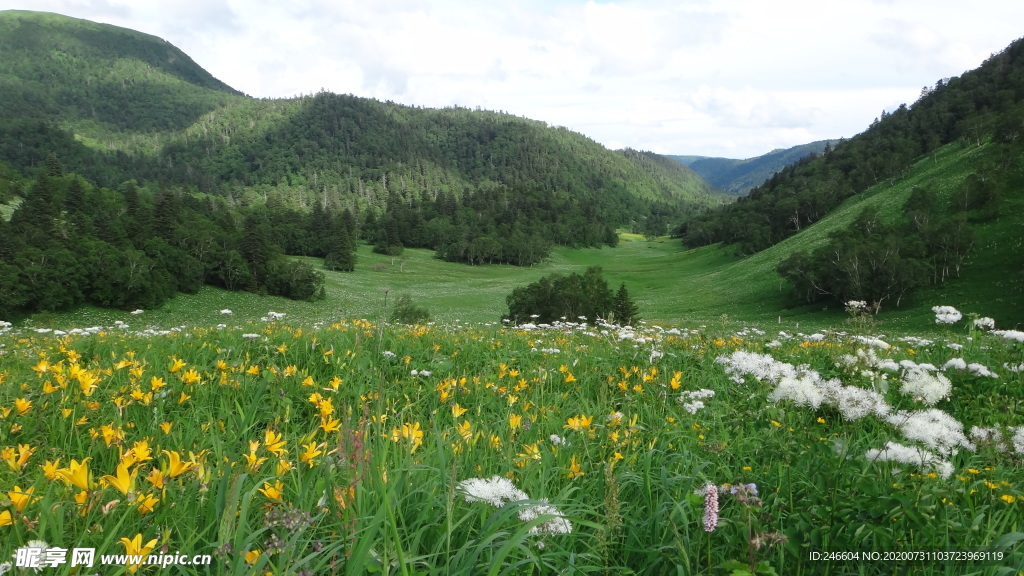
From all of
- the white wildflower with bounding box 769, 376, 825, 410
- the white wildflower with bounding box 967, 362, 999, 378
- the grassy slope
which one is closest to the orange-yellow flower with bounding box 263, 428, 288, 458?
the white wildflower with bounding box 769, 376, 825, 410

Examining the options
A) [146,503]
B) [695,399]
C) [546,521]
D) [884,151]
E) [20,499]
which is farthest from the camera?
[884,151]

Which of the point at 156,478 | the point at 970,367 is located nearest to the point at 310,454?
the point at 156,478

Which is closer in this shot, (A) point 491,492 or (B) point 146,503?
(B) point 146,503

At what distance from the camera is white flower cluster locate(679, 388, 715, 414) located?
4.06 metres

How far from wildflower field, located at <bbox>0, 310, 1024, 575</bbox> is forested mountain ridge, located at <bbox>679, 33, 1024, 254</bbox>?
312ft

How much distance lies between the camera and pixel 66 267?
158ft

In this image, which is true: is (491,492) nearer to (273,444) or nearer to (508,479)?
(508,479)

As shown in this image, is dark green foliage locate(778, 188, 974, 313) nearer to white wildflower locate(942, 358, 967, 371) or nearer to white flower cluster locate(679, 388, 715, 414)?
white wildflower locate(942, 358, 967, 371)

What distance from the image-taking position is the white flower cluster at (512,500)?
2.13 metres

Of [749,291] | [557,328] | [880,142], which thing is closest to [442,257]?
[749,291]

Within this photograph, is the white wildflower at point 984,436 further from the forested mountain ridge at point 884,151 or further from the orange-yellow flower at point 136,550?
the forested mountain ridge at point 884,151

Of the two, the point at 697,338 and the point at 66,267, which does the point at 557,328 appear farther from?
the point at 66,267

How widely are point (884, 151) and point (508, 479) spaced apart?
122470mm

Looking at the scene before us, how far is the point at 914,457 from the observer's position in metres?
2.45
